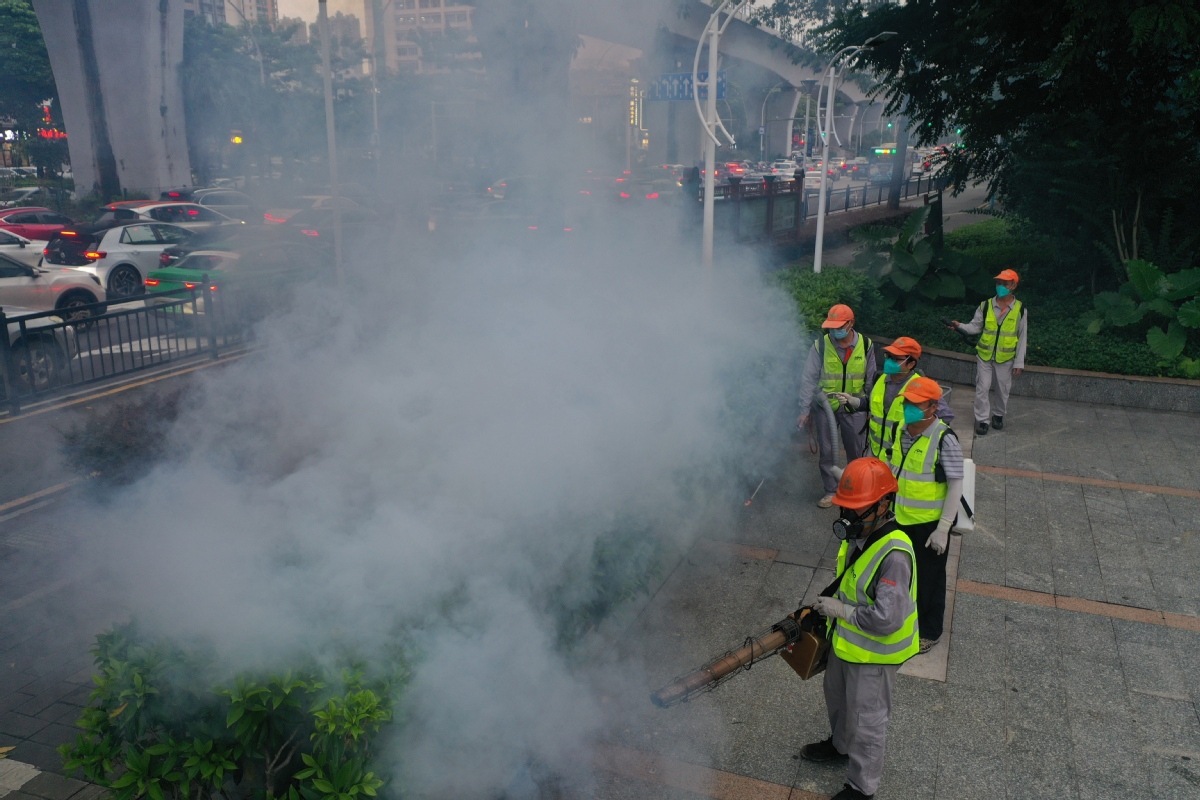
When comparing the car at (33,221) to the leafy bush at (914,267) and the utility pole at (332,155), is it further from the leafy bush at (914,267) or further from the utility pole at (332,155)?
the leafy bush at (914,267)

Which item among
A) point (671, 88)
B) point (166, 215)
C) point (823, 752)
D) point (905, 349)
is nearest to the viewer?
point (823, 752)

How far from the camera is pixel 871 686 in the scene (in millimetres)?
3277

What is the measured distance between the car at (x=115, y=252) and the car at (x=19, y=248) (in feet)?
0.74

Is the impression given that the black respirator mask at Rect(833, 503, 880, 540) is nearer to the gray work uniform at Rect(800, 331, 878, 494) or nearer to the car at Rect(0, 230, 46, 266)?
the gray work uniform at Rect(800, 331, 878, 494)

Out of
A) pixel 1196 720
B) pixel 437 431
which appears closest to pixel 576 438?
pixel 437 431

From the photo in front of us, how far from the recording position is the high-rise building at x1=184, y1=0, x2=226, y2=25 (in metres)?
7.63

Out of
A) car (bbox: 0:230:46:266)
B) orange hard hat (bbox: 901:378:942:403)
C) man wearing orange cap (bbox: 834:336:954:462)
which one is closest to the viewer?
orange hard hat (bbox: 901:378:942:403)

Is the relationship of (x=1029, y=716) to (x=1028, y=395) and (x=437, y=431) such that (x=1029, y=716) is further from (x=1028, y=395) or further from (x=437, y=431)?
(x=1028, y=395)

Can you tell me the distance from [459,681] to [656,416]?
7.36 feet

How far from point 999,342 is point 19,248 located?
1530cm

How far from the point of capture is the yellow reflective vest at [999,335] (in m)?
7.39

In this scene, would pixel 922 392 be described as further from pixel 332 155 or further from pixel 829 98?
pixel 829 98

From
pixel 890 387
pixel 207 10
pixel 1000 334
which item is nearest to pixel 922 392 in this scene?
pixel 890 387

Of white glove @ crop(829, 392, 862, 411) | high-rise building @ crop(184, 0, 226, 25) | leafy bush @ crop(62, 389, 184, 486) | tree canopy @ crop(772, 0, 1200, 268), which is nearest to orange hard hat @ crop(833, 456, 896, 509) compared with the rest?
white glove @ crop(829, 392, 862, 411)
